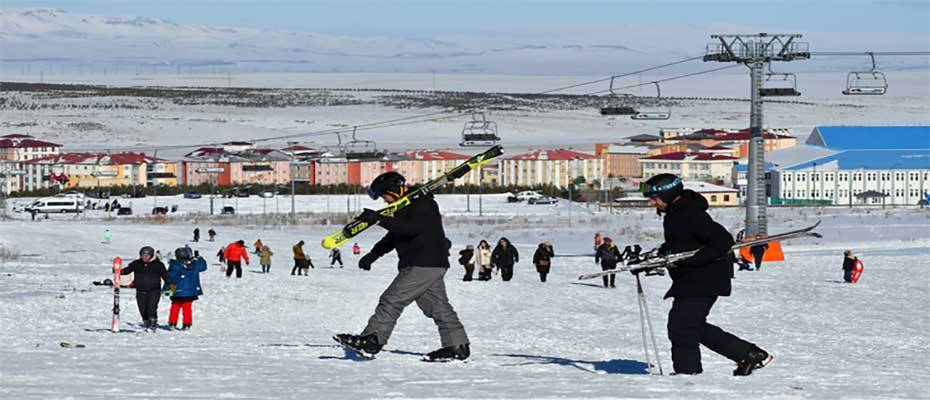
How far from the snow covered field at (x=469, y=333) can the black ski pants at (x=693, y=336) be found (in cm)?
15

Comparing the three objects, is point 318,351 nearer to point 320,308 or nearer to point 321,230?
point 320,308

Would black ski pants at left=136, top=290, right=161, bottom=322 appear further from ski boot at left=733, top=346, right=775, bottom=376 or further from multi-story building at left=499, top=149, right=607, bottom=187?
multi-story building at left=499, top=149, right=607, bottom=187

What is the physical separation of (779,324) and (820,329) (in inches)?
34.1

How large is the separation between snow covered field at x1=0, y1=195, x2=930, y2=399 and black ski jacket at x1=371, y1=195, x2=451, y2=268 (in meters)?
0.72

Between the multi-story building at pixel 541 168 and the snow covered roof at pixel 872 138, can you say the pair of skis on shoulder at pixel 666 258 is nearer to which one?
the multi-story building at pixel 541 168

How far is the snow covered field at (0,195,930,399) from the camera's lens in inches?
347

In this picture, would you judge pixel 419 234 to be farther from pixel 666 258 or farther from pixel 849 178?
pixel 849 178

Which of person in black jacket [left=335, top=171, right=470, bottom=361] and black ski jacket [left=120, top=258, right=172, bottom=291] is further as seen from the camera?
black ski jacket [left=120, top=258, right=172, bottom=291]

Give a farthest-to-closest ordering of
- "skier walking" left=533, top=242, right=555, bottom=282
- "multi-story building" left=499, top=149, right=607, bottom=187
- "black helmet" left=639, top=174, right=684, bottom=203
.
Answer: "multi-story building" left=499, top=149, right=607, bottom=187
"skier walking" left=533, top=242, right=555, bottom=282
"black helmet" left=639, top=174, right=684, bottom=203

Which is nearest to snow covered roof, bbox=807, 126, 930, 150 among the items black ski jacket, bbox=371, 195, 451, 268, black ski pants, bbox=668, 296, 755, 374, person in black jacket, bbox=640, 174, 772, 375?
black ski jacket, bbox=371, 195, 451, 268

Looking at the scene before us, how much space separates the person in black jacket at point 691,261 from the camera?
899 cm

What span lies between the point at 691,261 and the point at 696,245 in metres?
0.12

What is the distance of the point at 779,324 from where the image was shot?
18.2 meters

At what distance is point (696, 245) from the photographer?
9062 mm
